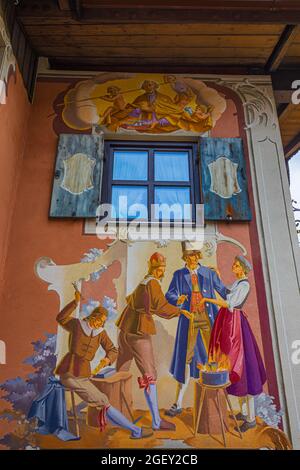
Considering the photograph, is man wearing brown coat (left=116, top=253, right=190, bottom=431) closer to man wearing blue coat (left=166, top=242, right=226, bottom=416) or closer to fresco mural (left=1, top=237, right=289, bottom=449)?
fresco mural (left=1, top=237, right=289, bottom=449)

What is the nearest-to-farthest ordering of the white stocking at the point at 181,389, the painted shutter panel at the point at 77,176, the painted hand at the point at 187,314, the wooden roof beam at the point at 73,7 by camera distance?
1. the white stocking at the point at 181,389
2. the painted hand at the point at 187,314
3. the wooden roof beam at the point at 73,7
4. the painted shutter panel at the point at 77,176

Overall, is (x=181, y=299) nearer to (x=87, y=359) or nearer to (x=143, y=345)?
(x=143, y=345)

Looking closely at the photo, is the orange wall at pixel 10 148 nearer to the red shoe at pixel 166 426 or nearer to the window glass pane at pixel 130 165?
the window glass pane at pixel 130 165

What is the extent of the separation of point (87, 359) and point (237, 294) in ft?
5.32

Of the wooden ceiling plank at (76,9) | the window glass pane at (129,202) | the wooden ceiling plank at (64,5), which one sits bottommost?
the window glass pane at (129,202)

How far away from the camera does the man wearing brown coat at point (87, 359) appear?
3914 mm

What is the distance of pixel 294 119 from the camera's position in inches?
255

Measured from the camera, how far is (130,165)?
17.1 feet

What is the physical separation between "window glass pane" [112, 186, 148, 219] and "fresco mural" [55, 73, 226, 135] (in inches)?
30.6

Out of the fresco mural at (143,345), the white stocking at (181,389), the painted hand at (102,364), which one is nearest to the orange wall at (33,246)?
the fresco mural at (143,345)

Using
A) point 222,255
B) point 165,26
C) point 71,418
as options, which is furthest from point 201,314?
point 165,26

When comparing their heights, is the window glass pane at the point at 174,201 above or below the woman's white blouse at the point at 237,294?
above

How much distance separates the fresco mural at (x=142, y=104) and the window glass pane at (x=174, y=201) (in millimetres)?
773

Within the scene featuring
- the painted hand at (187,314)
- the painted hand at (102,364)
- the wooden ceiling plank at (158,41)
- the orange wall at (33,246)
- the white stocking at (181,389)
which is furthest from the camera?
the wooden ceiling plank at (158,41)
